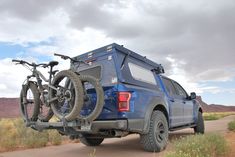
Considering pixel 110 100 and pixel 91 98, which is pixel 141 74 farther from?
pixel 91 98

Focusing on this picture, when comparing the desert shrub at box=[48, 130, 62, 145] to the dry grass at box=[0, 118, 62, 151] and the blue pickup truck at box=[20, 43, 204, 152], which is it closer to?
the dry grass at box=[0, 118, 62, 151]

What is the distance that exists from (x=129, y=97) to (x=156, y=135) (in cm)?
138

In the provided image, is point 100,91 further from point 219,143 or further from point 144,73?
point 219,143

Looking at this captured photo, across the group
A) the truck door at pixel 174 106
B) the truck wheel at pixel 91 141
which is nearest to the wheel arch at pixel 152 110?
the truck door at pixel 174 106

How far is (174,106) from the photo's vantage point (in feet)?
33.9

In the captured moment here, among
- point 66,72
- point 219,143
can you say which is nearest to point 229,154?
point 219,143

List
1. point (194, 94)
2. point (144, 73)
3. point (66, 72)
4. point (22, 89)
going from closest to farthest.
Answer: point (66, 72)
point (22, 89)
point (144, 73)
point (194, 94)

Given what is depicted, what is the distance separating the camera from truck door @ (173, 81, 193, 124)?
11.5 meters

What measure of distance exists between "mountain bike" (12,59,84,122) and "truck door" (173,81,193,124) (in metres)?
4.76

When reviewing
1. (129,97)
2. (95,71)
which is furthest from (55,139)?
(129,97)

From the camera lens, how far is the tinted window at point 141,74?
835 cm

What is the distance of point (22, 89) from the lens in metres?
8.31

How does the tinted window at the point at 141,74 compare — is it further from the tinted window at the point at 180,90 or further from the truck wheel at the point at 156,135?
the tinted window at the point at 180,90

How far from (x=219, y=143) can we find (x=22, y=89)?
4.45m
